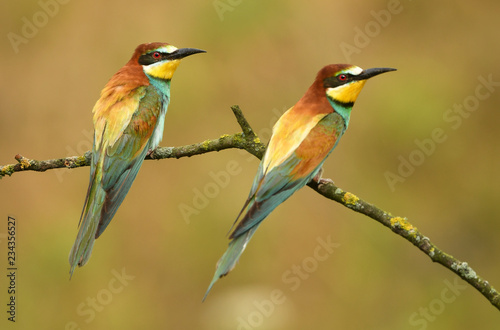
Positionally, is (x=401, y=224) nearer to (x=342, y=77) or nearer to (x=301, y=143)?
(x=301, y=143)

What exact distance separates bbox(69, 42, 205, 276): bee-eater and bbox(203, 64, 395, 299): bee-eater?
398 mm

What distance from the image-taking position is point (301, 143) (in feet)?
6.89

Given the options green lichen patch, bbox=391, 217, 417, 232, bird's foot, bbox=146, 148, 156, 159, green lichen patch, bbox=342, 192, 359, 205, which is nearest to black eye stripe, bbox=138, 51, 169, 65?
bird's foot, bbox=146, 148, 156, 159

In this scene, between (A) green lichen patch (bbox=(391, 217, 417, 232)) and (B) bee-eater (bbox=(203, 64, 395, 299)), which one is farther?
(B) bee-eater (bbox=(203, 64, 395, 299))

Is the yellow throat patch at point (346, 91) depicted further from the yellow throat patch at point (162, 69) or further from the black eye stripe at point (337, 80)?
the yellow throat patch at point (162, 69)

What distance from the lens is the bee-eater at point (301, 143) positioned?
1.92 meters

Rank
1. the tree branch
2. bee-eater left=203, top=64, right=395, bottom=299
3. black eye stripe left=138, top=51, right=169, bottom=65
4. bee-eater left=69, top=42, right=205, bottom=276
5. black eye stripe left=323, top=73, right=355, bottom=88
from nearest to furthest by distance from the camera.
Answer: the tree branch, bee-eater left=203, top=64, right=395, bottom=299, bee-eater left=69, top=42, right=205, bottom=276, black eye stripe left=323, top=73, right=355, bottom=88, black eye stripe left=138, top=51, right=169, bottom=65

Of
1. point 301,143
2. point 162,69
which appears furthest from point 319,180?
point 162,69

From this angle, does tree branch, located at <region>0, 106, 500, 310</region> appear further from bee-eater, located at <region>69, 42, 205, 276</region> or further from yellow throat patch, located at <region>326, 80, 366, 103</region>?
yellow throat patch, located at <region>326, 80, 366, 103</region>

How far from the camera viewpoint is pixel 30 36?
435 cm

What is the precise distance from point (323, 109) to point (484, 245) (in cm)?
262

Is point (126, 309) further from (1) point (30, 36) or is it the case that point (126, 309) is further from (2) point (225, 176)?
(1) point (30, 36)

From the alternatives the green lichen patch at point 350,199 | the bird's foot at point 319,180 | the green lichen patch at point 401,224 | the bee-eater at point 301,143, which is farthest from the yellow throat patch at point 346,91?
the green lichen patch at point 401,224

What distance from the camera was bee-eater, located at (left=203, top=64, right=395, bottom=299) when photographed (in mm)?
1917
